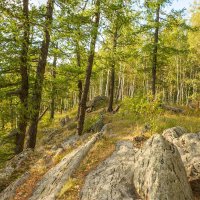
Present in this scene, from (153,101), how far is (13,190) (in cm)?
676

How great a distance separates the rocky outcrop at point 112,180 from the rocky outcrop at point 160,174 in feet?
1.09

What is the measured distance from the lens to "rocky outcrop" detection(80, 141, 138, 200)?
23.4ft

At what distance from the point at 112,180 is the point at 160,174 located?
1669 mm

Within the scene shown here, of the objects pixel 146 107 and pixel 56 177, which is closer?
pixel 56 177

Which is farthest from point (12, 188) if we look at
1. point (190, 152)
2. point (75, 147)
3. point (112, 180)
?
point (190, 152)

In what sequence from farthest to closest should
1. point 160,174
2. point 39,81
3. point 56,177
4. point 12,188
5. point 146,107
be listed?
point 39,81, point 146,107, point 12,188, point 56,177, point 160,174

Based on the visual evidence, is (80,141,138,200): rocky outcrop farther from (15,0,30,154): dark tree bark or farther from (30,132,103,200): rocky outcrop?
(15,0,30,154): dark tree bark

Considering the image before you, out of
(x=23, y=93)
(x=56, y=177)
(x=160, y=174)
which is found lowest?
(x=56, y=177)

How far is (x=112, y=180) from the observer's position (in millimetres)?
7855

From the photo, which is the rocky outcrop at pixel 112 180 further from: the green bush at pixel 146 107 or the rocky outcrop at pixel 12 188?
the rocky outcrop at pixel 12 188

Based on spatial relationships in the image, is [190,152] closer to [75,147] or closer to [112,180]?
[112,180]

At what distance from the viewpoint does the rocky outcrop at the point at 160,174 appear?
641 centimetres

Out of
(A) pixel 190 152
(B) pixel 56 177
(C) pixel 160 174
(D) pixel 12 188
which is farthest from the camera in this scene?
(D) pixel 12 188

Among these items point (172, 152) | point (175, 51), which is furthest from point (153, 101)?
point (175, 51)
